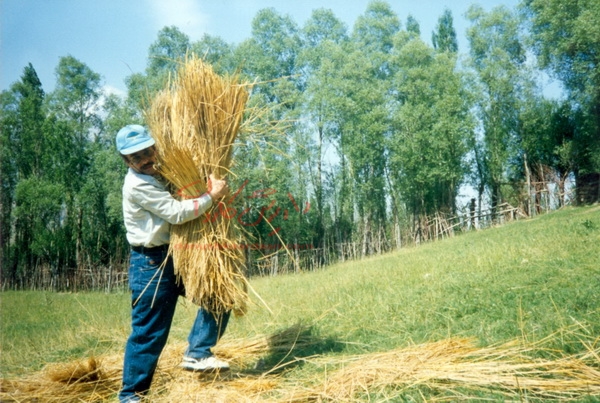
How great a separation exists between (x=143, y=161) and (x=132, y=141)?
14 cm

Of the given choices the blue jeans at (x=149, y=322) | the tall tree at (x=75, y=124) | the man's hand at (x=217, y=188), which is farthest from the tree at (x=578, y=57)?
the tall tree at (x=75, y=124)

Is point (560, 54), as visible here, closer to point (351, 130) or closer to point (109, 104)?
point (351, 130)

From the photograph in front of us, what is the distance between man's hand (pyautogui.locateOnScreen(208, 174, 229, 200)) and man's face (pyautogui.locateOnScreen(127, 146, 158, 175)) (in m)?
0.37

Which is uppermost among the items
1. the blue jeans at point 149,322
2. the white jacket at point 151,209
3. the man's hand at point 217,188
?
the man's hand at point 217,188

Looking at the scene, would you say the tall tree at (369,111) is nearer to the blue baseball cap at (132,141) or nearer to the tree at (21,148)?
the tree at (21,148)

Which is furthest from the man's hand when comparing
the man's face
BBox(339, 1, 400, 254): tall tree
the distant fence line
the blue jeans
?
BBox(339, 1, 400, 254): tall tree

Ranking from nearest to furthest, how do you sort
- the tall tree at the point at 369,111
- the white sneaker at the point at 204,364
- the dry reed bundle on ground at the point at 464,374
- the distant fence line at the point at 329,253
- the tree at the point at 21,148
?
the dry reed bundle on ground at the point at 464,374 < the white sneaker at the point at 204,364 < the distant fence line at the point at 329,253 < the tree at the point at 21,148 < the tall tree at the point at 369,111

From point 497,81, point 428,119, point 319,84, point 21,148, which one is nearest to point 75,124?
point 21,148

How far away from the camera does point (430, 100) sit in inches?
941

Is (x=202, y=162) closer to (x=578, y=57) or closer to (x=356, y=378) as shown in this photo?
(x=356, y=378)

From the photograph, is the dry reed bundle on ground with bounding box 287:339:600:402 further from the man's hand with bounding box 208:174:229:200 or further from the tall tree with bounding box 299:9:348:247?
the tall tree with bounding box 299:9:348:247

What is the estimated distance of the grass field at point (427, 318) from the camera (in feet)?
8.28

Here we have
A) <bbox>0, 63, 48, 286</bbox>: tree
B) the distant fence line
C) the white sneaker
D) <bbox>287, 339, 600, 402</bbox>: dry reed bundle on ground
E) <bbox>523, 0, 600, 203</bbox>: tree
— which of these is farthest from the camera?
<bbox>0, 63, 48, 286</bbox>: tree

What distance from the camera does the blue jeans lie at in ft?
8.01
